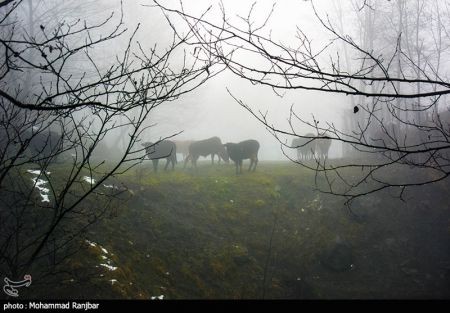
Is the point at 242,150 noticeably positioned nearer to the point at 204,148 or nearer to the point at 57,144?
the point at 204,148

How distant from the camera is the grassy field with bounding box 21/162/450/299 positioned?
697 cm

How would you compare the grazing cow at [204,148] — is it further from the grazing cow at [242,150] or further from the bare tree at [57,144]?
the bare tree at [57,144]

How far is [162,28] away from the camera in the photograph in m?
27.3

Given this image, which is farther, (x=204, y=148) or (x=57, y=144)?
(x=204, y=148)

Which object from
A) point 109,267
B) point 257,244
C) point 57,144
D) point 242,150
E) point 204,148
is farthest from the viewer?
point 204,148

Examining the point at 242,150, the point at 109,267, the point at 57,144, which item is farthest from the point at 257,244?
the point at 57,144

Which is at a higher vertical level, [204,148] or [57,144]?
[204,148]

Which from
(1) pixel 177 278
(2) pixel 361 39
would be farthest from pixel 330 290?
(2) pixel 361 39

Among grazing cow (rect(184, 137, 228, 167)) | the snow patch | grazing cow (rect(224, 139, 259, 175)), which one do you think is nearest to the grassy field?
the snow patch

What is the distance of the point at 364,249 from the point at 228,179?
6.10 m

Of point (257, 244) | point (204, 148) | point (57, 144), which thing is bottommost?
point (257, 244)

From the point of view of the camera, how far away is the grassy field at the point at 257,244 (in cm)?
697

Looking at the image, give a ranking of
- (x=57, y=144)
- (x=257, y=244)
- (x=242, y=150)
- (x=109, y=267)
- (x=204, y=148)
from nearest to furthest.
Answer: (x=57, y=144) < (x=109, y=267) < (x=257, y=244) < (x=242, y=150) < (x=204, y=148)

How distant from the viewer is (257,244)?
997 centimetres
